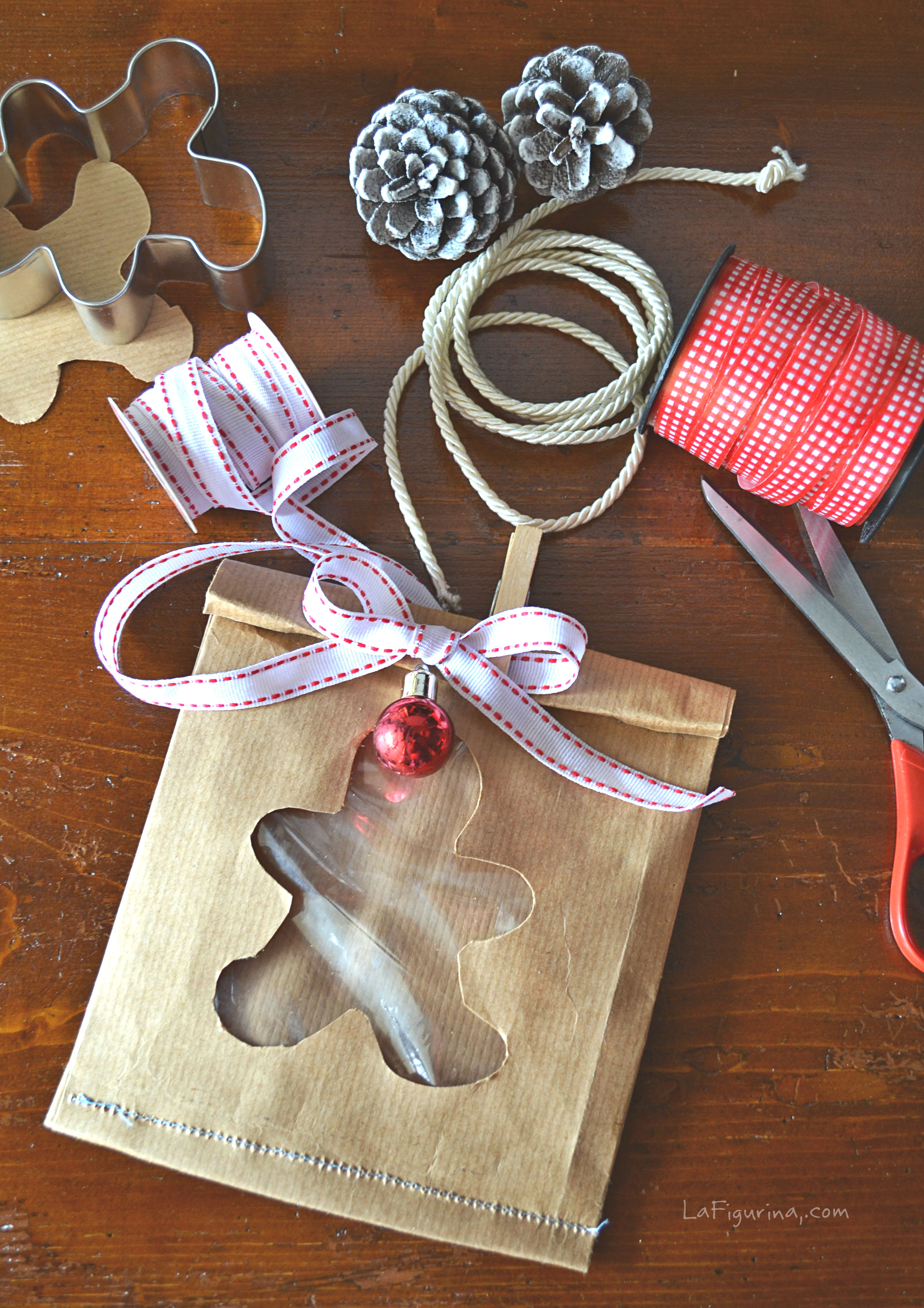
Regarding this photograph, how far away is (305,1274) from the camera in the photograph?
0.51m

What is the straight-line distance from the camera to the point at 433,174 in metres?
0.56

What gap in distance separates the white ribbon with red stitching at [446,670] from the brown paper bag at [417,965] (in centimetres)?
1

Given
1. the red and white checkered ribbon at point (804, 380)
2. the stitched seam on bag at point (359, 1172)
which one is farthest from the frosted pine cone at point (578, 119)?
the stitched seam on bag at point (359, 1172)

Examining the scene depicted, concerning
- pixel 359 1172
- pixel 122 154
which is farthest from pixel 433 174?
pixel 359 1172

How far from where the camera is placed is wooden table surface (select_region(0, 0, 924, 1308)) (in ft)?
1.70

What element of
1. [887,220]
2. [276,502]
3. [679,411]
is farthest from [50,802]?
[887,220]

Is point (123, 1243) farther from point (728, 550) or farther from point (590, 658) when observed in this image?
point (728, 550)

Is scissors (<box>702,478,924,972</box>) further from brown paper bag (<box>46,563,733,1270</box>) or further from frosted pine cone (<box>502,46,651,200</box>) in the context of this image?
frosted pine cone (<box>502,46,651,200</box>)

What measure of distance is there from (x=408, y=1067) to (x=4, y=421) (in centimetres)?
47

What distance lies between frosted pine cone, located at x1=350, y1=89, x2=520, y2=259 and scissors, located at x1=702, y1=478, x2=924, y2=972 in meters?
0.23

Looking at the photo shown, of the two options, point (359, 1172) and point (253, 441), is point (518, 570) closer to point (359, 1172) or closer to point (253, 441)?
point (253, 441)

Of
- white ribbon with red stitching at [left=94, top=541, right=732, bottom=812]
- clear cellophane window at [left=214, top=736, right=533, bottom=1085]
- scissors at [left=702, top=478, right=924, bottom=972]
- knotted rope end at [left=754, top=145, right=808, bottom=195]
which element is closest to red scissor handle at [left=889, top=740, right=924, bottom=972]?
scissors at [left=702, top=478, right=924, bottom=972]

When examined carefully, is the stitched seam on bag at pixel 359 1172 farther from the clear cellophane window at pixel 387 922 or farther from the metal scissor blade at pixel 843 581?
the metal scissor blade at pixel 843 581

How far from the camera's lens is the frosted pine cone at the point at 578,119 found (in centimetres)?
57
